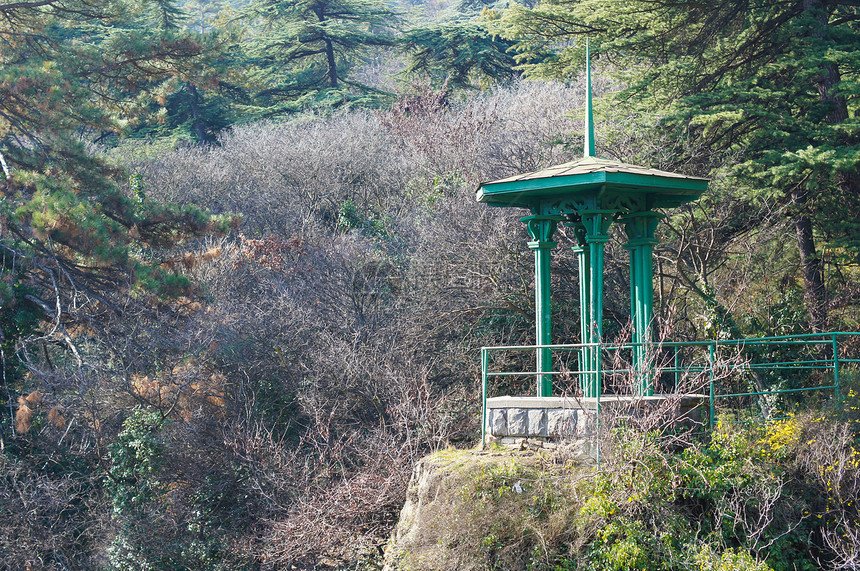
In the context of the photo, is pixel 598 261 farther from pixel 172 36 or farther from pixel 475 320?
pixel 172 36

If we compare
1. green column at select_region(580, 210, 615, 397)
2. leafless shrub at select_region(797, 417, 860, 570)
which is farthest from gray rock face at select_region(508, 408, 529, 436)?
leafless shrub at select_region(797, 417, 860, 570)

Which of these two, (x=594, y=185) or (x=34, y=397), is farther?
(x=34, y=397)

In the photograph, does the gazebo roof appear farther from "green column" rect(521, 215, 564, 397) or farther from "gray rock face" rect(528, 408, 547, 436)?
"gray rock face" rect(528, 408, 547, 436)

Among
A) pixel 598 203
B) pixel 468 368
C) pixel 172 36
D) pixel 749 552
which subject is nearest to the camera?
pixel 749 552

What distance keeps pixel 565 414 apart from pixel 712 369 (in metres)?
1.55

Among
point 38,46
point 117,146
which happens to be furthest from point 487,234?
point 117,146

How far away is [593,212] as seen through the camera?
9164 millimetres

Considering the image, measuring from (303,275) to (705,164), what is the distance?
8.72m

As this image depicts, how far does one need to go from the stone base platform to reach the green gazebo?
0.47 metres

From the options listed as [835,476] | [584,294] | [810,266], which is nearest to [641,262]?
[584,294]

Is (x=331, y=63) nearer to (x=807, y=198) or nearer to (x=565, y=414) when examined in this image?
(x=807, y=198)

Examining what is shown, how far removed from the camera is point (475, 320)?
50.3 feet

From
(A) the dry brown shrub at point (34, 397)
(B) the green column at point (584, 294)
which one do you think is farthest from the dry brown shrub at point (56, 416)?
(B) the green column at point (584, 294)

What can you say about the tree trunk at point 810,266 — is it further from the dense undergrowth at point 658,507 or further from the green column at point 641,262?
the dense undergrowth at point 658,507
